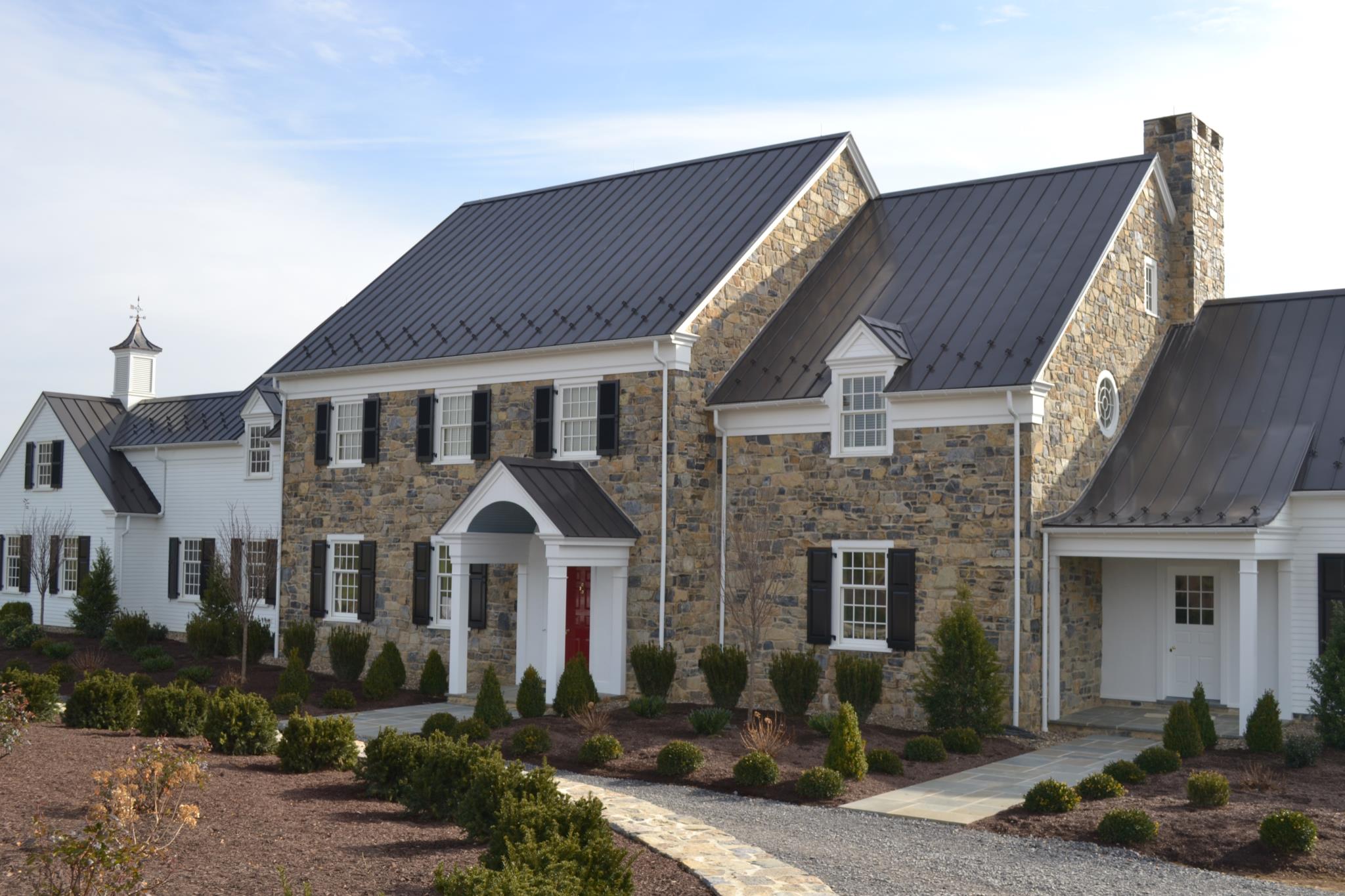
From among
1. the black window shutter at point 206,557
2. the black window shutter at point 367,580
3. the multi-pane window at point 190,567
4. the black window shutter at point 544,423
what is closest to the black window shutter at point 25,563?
the multi-pane window at point 190,567

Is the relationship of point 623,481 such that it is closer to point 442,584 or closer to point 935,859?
point 442,584

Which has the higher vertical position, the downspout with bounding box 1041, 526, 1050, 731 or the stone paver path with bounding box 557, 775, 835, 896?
the downspout with bounding box 1041, 526, 1050, 731

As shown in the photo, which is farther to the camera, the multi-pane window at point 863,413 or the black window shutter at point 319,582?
the black window shutter at point 319,582

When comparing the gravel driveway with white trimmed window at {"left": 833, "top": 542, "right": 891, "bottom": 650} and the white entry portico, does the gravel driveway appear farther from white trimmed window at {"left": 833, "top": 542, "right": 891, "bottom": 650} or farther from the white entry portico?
the white entry portico

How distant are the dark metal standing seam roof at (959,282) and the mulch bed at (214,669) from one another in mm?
8362

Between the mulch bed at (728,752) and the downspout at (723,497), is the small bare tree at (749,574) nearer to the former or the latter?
the downspout at (723,497)

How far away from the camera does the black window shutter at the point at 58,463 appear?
36.1 m

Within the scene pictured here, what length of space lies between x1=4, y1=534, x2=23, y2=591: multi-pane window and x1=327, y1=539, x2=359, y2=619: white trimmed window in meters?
14.8

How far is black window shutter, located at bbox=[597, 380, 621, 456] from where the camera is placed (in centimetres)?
2256

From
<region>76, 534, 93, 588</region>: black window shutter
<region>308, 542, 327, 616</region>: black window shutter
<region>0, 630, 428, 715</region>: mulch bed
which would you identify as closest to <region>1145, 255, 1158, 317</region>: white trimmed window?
<region>0, 630, 428, 715</region>: mulch bed

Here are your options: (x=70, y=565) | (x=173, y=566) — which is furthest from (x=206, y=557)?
(x=70, y=565)

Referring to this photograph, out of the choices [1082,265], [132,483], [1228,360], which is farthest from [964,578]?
[132,483]

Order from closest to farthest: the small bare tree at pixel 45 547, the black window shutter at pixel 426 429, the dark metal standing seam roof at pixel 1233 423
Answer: the dark metal standing seam roof at pixel 1233 423 → the black window shutter at pixel 426 429 → the small bare tree at pixel 45 547

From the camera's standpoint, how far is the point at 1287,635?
19.1 m
